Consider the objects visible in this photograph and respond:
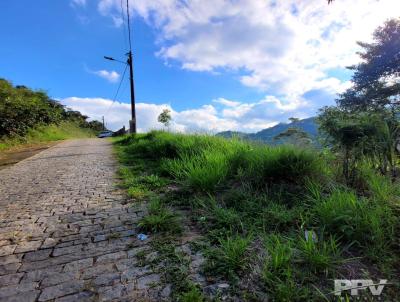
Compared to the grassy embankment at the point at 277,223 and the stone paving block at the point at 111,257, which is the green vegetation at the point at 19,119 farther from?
the stone paving block at the point at 111,257

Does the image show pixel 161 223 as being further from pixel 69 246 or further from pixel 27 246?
pixel 27 246

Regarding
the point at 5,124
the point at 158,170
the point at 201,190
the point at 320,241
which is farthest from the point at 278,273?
the point at 5,124

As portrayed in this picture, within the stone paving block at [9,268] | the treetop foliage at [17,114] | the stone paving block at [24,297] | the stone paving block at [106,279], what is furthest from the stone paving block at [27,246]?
the treetop foliage at [17,114]

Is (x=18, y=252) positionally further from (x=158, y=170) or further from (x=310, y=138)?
(x=310, y=138)

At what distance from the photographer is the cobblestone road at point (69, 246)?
85.4 inches

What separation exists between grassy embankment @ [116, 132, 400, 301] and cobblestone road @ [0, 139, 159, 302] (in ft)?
1.01

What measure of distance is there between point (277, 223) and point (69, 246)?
2256mm

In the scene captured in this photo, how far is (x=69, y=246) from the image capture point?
289 cm

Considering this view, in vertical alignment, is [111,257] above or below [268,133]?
below

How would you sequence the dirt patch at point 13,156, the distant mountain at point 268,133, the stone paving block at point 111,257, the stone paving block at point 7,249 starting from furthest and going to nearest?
1. the dirt patch at point 13,156
2. the distant mountain at point 268,133
3. the stone paving block at point 7,249
4. the stone paving block at point 111,257

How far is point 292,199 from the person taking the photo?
11.7 ft

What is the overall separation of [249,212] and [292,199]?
0.63m

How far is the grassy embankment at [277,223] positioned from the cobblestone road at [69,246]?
307 millimetres

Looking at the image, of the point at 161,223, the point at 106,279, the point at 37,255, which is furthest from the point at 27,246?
the point at 161,223
